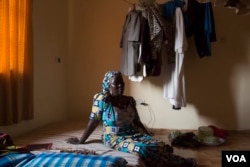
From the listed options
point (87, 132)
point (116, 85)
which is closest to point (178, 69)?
point (116, 85)

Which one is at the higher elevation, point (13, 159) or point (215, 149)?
point (13, 159)

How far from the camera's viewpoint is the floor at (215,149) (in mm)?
2461

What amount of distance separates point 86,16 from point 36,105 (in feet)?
4.63

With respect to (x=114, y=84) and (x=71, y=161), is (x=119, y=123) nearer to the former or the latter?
(x=114, y=84)

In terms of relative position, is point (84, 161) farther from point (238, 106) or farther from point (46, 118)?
point (238, 106)

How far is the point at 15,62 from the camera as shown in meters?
2.51

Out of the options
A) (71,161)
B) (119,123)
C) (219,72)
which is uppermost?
(219,72)

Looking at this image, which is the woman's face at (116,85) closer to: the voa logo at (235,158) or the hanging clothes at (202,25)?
the voa logo at (235,158)

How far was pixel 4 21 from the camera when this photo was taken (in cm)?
236

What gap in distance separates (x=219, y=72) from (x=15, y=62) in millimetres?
2390

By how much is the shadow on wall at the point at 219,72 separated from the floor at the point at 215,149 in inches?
11.8

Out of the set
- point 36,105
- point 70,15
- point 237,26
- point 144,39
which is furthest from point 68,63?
point 237,26

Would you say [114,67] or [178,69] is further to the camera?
[114,67]

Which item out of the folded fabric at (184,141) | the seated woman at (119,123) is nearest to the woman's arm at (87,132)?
the seated woman at (119,123)
